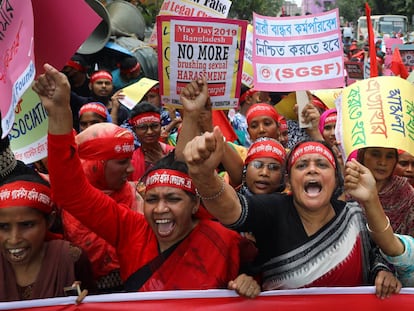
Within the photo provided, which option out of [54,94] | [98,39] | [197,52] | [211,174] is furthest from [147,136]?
[98,39]

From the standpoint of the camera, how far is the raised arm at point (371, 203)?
235cm

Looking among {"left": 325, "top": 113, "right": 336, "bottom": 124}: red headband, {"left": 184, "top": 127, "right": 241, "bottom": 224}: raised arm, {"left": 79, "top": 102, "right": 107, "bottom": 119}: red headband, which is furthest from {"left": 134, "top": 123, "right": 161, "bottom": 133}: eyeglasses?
{"left": 184, "top": 127, "right": 241, "bottom": 224}: raised arm

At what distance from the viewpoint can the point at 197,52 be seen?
3178 millimetres

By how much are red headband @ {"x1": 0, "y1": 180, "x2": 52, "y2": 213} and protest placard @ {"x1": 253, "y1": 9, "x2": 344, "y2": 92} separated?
68.2 inches

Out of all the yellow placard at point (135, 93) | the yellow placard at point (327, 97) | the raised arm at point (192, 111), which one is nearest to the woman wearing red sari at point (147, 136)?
the yellow placard at point (135, 93)

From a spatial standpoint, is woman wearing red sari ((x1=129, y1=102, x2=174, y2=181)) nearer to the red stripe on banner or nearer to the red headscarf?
the red headscarf

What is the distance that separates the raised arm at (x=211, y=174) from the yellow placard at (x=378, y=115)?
847mm

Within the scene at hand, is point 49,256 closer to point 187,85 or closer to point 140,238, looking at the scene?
point 140,238

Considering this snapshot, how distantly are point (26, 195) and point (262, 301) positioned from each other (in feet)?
3.84

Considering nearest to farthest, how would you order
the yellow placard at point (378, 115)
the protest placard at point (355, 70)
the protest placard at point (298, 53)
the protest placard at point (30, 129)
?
1. the protest placard at point (30, 129)
2. the yellow placard at point (378, 115)
3. the protest placard at point (298, 53)
4. the protest placard at point (355, 70)

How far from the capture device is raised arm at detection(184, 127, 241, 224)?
2.17 meters

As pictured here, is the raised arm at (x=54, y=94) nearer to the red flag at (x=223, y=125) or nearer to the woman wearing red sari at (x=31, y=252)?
the woman wearing red sari at (x=31, y=252)

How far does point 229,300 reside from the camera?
2447 millimetres

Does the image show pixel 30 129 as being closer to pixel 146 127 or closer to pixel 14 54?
pixel 14 54
